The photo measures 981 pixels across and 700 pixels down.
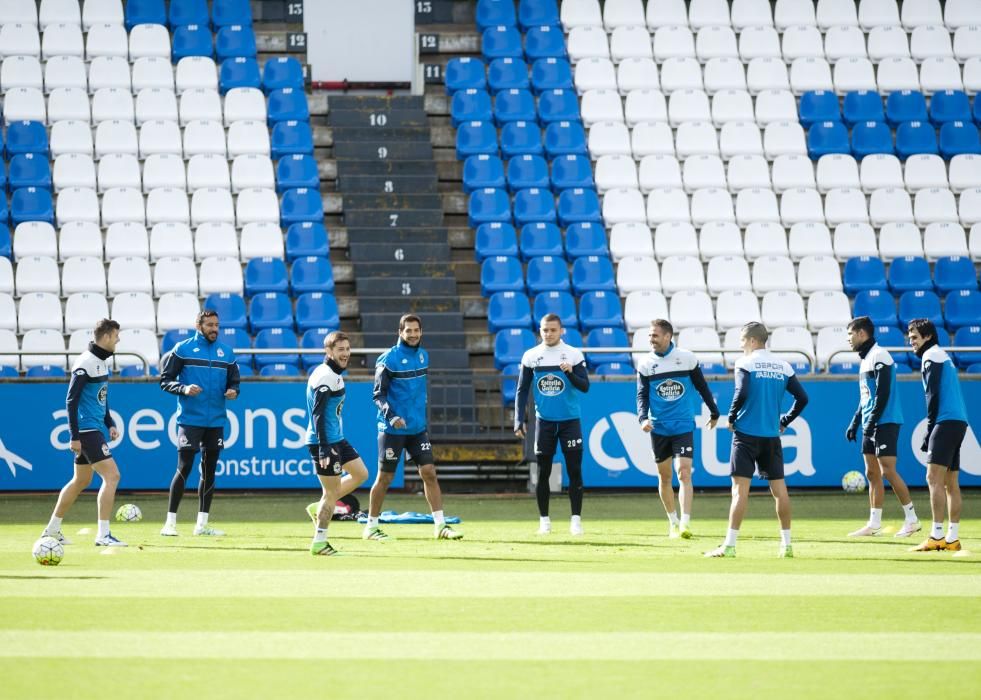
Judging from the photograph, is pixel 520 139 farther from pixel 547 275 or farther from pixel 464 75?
pixel 547 275

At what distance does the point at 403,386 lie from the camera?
45.3 feet

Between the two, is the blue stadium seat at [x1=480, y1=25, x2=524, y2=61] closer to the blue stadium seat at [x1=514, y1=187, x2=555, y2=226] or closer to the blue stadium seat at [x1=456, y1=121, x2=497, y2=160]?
the blue stadium seat at [x1=456, y1=121, x2=497, y2=160]

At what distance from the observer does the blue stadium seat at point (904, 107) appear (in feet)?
82.9

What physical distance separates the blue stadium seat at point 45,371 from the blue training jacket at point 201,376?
5819 mm

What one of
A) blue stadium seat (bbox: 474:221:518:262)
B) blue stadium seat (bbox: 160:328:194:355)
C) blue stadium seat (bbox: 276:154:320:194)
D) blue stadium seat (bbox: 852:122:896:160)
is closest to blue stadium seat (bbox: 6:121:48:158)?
blue stadium seat (bbox: 276:154:320:194)

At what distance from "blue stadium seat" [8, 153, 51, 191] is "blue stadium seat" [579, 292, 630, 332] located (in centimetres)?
926

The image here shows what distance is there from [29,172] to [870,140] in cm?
1513

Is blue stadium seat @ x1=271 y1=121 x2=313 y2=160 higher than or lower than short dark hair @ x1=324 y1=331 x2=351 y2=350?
higher

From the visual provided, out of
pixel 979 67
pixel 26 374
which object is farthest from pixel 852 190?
pixel 26 374

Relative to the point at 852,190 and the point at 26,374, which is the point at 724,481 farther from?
the point at 26,374

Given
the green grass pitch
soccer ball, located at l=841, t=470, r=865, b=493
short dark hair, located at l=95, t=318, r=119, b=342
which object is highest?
short dark hair, located at l=95, t=318, r=119, b=342

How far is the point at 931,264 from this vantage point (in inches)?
918

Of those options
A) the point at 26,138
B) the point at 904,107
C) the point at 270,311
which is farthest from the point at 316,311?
the point at 904,107

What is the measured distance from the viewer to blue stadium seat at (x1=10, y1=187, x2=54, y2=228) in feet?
71.6
